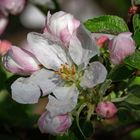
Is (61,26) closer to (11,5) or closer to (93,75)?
(93,75)

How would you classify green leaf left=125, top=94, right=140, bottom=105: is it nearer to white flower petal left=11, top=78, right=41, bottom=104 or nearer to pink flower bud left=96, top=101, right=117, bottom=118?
pink flower bud left=96, top=101, right=117, bottom=118

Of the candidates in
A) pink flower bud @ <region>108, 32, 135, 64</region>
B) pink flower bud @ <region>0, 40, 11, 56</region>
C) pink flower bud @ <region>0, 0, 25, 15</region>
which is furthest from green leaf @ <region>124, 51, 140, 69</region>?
pink flower bud @ <region>0, 0, 25, 15</region>

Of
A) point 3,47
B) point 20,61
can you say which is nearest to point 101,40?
point 20,61

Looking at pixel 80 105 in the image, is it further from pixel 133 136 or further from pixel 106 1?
pixel 106 1

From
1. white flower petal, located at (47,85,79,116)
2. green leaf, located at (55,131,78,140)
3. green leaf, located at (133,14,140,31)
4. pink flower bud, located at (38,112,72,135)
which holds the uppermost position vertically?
green leaf, located at (133,14,140,31)

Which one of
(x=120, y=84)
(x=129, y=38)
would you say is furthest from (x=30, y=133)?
(x=129, y=38)
